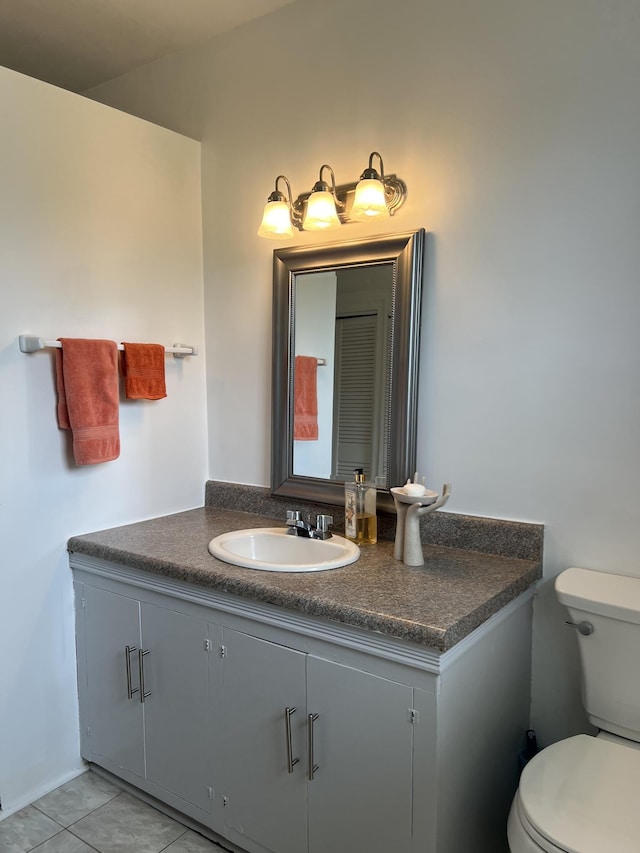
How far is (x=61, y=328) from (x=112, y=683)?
3.80ft

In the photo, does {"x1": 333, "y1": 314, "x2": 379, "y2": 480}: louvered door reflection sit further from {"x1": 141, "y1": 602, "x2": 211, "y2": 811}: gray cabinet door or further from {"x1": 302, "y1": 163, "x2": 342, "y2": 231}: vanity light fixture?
{"x1": 141, "y1": 602, "x2": 211, "y2": 811}: gray cabinet door

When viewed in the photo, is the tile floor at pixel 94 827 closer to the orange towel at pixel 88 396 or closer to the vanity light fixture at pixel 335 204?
the orange towel at pixel 88 396

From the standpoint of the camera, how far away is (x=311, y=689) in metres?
1.47

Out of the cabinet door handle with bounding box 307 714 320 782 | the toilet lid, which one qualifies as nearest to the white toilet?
the toilet lid

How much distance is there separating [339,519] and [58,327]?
43.8 inches

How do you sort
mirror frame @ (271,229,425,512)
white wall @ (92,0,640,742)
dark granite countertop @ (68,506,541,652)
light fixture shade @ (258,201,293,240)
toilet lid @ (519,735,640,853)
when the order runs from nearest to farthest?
toilet lid @ (519,735,640,853) < dark granite countertop @ (68,506,541,652) < white wall @ (92,0,640,742) < mirror frame @ (271,229,425,512) < light fixture shade @ (258,201,293,240)

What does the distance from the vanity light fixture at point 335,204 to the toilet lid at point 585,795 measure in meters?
1.48

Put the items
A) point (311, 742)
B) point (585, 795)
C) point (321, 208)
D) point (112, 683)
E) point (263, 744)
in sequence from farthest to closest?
point (112, 683) → point (321, 208) → point (263, 744) → point (311, 742) → point (585, 795)

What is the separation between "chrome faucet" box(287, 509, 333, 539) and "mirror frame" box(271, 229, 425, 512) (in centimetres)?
14

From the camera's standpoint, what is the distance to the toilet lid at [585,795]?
1.10 metres

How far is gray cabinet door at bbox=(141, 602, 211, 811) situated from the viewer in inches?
68.0

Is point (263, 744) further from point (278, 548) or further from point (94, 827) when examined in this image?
point (94, 827)

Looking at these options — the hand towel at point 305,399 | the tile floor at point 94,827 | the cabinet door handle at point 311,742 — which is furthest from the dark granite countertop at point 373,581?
the tile floor at point 94,827

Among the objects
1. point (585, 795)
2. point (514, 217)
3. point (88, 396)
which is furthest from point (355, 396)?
point (585, 795)
